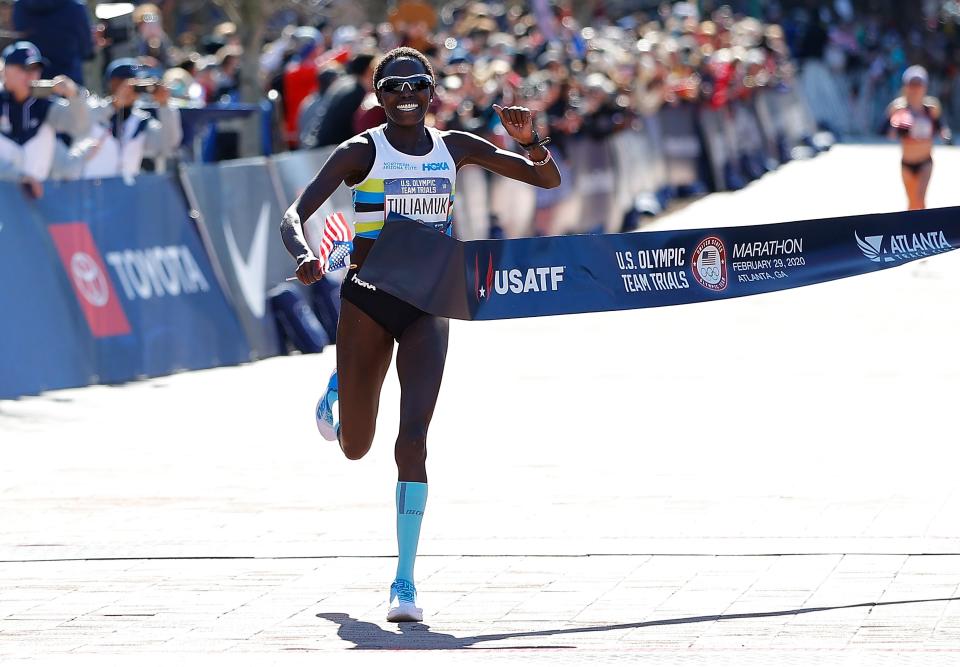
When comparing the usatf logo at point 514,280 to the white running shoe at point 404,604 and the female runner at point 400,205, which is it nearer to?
the female runner at point 400,205

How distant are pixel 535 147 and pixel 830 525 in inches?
88.7

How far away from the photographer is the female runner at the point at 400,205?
7.46 m

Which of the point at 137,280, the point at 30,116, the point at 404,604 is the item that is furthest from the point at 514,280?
the point at 137,280

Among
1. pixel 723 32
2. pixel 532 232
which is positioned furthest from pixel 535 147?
pixel 723 32

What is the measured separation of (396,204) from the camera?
7566mm

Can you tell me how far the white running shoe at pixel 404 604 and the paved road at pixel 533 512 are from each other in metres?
0.07

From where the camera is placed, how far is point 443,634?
6.88m

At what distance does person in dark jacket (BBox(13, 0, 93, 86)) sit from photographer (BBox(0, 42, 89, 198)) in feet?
4.63

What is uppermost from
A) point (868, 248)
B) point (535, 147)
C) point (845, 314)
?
point (535, 147)

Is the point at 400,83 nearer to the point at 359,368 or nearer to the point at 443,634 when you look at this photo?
the point at 359,368

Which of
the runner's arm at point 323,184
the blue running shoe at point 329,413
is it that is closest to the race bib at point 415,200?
the runner's arm at point 323,184

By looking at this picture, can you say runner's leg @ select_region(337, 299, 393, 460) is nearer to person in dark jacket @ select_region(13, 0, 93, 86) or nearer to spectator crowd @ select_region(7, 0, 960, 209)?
spectator crowd @ select_region(7, 0, 960, 209)

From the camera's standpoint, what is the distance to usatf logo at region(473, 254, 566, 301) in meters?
7.52

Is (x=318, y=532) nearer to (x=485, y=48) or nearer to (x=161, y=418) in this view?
(x=161, y=418)
